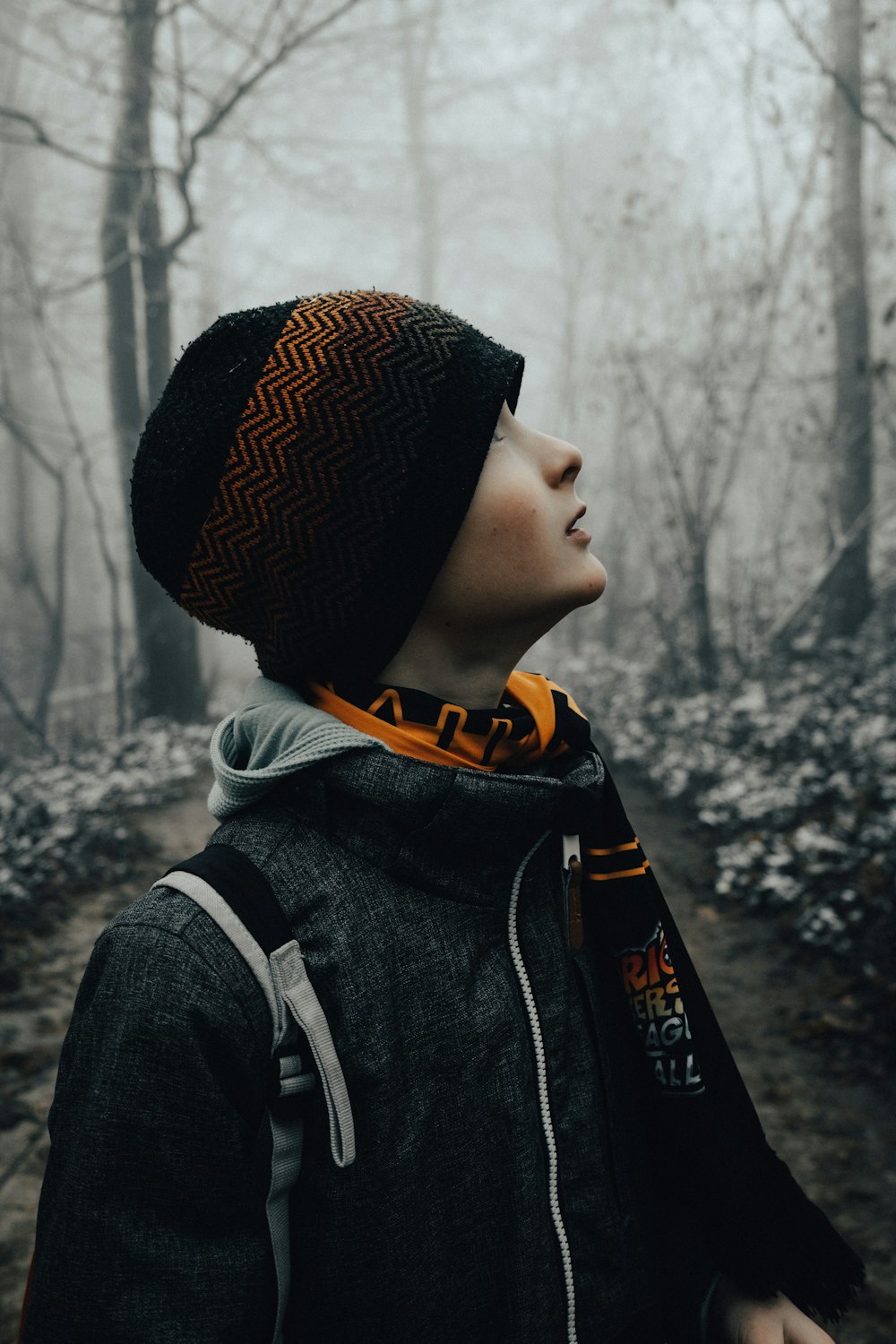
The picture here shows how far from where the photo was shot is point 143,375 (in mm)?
9070

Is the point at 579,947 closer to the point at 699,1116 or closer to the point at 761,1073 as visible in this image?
the point at 699,1116

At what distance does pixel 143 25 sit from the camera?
728 centimetres

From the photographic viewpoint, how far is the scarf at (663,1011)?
3.77 feet

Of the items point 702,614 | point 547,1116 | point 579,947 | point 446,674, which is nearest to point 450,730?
point 446,674

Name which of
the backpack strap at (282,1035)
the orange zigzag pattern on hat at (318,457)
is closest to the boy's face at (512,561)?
the orange zigzag pattern on hat at (318,457)

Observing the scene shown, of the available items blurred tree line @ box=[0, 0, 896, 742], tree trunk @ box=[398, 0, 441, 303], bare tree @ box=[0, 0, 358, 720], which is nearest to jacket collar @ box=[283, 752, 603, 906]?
blurred tree line @ box=[0, 0, 896, 742]

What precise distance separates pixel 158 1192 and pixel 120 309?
9.46 metres

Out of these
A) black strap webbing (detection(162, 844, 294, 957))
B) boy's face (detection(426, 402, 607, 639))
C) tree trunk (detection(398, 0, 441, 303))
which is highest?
tree trunk (detection(398, 0, 441, 303))

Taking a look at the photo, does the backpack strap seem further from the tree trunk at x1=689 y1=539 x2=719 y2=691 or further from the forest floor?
the tree trunk at x1=689 y1=539 x2=719 y2=691

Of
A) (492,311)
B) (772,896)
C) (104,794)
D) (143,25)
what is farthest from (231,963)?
(492,311)

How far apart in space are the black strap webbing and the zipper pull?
430mm

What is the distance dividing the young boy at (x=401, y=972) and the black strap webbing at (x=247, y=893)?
1.2 inches

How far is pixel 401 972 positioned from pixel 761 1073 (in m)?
2.92

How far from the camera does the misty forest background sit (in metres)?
5.40
